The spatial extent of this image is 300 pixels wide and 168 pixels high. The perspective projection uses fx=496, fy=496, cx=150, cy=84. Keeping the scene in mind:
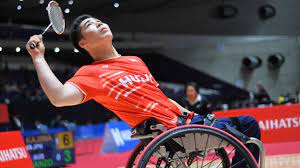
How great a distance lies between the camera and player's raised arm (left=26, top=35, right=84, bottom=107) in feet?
10.4

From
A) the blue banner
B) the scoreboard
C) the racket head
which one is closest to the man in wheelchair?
the racket head

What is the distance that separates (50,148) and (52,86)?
5.94 meters

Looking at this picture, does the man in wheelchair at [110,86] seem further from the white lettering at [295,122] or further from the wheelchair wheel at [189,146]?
the white lettering at [295,122]

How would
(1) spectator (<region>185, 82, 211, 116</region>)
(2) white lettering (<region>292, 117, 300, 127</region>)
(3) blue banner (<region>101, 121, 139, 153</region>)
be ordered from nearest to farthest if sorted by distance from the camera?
(1) spectator (<region>185, 82, 211, 116</region>) < (2) white lettering (<region>292, 117, 300, 127</region>) < (3) blue banner (<region>101, 121, 139, 153</region>)

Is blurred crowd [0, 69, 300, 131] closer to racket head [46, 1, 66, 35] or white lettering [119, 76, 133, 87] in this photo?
racket head [46, 1, 66, 35]

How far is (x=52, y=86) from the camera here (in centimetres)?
316

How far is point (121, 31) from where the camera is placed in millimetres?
18391

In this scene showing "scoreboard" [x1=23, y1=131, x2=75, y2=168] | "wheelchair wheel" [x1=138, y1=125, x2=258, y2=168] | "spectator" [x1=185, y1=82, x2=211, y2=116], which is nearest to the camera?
"wheelchair wheel" [x1=138, y1=125, x2=258, y2=168]

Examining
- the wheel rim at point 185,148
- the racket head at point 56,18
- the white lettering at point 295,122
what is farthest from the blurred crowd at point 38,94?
the wheel rim at point 185,148

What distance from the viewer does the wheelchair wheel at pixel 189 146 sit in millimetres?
3139

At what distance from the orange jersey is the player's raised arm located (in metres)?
0.08

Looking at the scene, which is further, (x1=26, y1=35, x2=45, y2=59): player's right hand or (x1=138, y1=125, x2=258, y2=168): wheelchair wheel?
(x1=26, y1=35, x2=45, y2=59): player's right hand

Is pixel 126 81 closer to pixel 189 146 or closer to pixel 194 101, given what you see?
pixel 189 146

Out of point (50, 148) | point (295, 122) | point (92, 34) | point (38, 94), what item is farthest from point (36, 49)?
point (38, 94)
